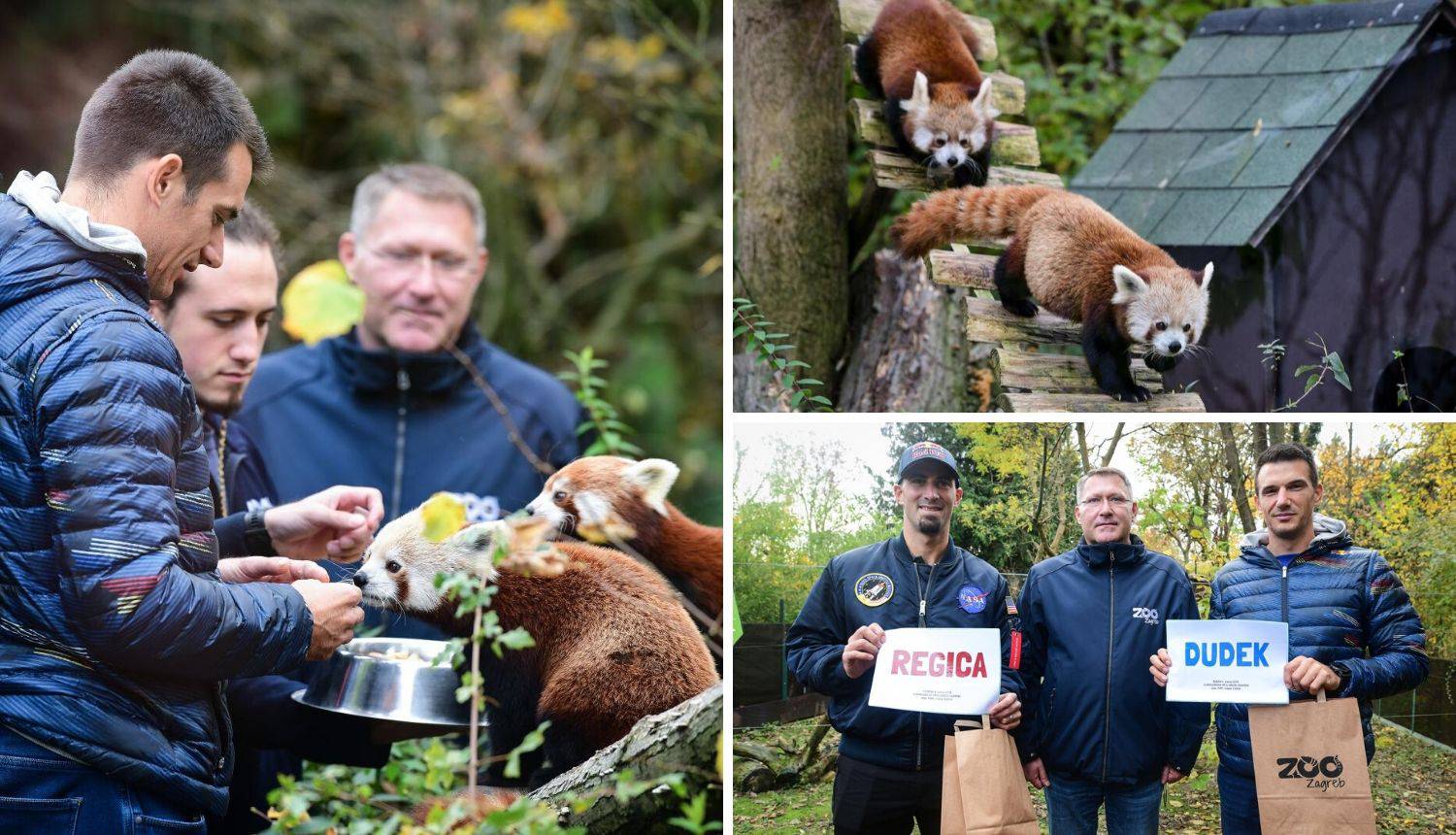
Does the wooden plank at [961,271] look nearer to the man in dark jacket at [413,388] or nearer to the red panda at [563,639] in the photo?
the red panda at [563,639]

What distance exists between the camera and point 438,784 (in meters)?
2.62

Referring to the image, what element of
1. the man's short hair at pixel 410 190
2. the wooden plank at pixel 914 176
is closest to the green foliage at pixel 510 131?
the man's short hair at pixel 410 190

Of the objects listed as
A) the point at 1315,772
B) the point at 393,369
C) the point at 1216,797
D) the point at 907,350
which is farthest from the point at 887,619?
the point at 393,369

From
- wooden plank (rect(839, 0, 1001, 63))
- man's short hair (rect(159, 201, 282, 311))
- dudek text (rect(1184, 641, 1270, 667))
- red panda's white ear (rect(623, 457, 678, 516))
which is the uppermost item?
wooden plank (rect(839, 0, 1001, 63))

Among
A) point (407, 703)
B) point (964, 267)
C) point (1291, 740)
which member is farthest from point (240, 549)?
point (1291, 740)

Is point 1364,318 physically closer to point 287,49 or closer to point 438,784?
point 438,784

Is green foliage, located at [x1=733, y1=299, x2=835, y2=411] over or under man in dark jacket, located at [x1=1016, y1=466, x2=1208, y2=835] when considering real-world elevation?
over

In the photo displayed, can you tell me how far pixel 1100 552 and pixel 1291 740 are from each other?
57cm

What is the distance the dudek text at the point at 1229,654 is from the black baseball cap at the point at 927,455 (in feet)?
2.16

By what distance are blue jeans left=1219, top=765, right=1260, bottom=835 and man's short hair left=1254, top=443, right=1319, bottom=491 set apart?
670mm

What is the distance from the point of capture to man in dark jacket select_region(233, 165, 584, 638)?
12.1 feet

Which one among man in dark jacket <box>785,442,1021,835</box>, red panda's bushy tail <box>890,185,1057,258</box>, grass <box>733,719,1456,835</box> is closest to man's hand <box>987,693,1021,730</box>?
man in dark jacket <box>785,442,1021,835</box>

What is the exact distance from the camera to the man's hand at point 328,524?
2736 mm

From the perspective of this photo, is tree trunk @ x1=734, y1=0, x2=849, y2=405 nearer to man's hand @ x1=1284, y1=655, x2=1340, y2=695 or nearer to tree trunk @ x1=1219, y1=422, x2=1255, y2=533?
tree trunk @ x1=1219, y1=422, x2=1255, y2=533
